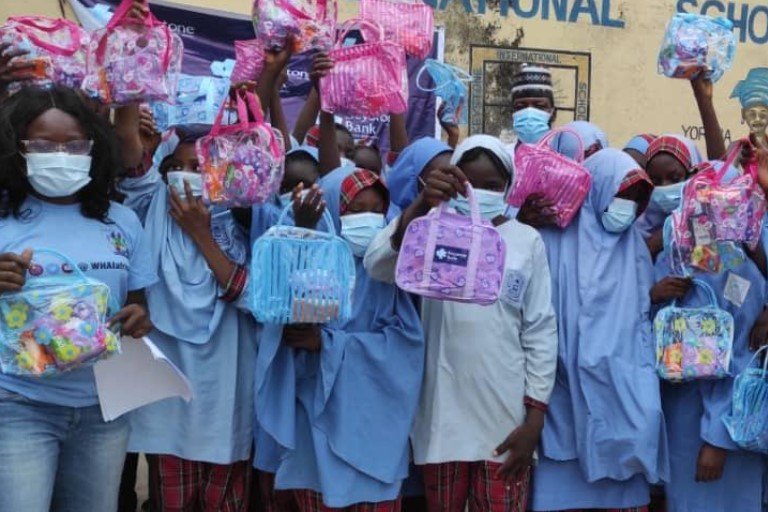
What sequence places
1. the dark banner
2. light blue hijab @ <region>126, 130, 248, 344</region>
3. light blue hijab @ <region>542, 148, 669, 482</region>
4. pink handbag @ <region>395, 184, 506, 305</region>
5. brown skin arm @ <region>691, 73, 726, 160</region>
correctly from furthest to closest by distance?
the dark banner, brown skin arm @ <region>691, 73, 726, 160</region>, light blue hijab @ <region>542, 148, 669, 482</region>, light blue hijab @ <region>126, 130, 248, 344</region>, pink handbag @ <region>395, 184, 506, 305</region>

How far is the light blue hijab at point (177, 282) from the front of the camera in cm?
351

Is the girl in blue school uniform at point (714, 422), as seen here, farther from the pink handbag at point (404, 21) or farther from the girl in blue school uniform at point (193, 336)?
the girl in blue school uniform at point (193, 336)

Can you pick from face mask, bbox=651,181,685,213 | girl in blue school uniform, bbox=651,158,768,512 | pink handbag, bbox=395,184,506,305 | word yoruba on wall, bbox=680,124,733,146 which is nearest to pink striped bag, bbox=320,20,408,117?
pink handbag, bbox=395,184,506,305

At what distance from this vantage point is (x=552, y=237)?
3.85 m

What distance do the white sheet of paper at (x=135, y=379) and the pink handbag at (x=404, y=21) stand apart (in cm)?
196

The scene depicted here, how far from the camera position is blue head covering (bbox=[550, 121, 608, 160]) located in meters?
4.38

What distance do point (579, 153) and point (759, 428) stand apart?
4.65ft

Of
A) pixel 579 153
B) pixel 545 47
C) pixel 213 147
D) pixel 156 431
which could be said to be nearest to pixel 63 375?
pixel 156 431

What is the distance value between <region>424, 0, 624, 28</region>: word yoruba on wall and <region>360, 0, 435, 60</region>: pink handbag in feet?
13.2

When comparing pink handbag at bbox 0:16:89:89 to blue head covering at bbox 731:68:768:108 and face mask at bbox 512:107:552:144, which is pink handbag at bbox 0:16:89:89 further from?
blue head covering at bbox 731:68:768:108

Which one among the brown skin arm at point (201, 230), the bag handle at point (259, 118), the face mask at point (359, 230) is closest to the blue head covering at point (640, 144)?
the face mask at point (359, 230)

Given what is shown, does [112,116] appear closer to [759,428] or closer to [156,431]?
[156,431]

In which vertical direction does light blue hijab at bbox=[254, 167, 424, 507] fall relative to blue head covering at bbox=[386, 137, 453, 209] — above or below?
below

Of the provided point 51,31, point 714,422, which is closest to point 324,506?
point 714,422
